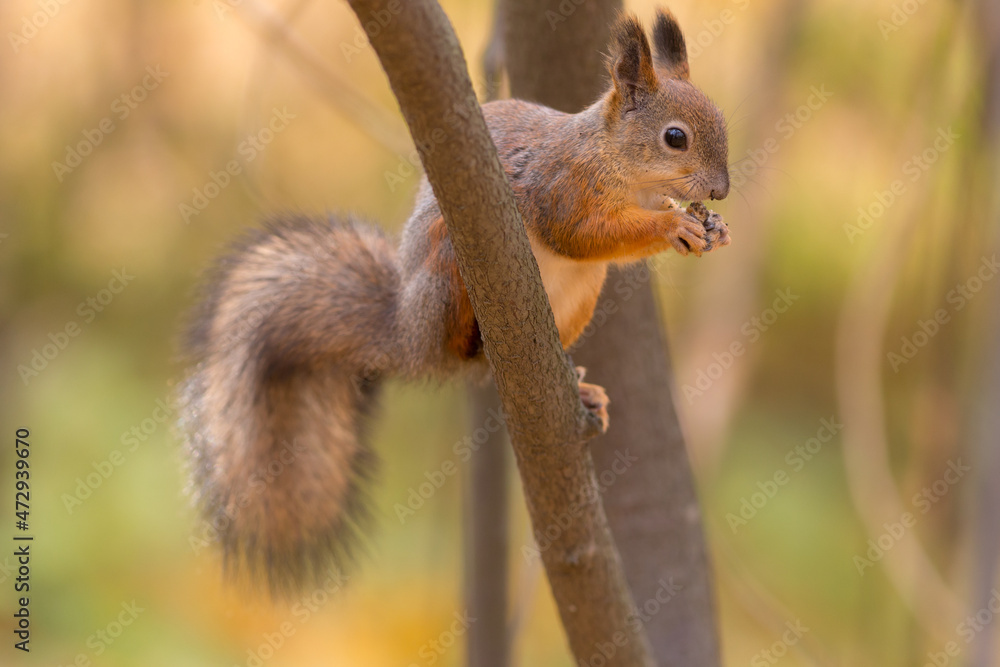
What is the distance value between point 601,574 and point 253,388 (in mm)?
737

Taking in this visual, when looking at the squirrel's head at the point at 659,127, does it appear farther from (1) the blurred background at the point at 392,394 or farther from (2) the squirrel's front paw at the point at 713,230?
(1) the blurred background at the point at 392,394

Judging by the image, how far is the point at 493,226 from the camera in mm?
1019

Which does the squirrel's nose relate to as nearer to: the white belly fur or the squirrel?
the squirrel

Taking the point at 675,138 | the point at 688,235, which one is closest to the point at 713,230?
the point at 688,235

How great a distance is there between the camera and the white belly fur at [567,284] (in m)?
1.59

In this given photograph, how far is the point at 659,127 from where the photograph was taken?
150cm

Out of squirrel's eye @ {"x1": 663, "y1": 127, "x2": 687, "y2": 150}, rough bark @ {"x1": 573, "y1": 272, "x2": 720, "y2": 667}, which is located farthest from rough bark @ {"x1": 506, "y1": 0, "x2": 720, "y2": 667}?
squirrel's eye @ {"x1": 663, "y1": 127, "x2": 687, "y2": 150}

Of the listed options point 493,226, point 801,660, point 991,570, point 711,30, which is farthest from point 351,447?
point 801,660

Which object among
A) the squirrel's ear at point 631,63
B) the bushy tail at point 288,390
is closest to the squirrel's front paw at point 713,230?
the squirrel's ear at point 631,63

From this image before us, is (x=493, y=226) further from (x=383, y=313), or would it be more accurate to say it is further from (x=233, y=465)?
(x=233, y=465)

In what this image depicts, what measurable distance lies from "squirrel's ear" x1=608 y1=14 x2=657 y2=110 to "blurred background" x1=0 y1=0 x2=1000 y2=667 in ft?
3.07

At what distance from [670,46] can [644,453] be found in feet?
2.57

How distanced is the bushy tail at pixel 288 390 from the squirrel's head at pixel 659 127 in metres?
0.48

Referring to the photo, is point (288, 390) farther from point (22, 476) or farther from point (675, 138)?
point (22, 476)
